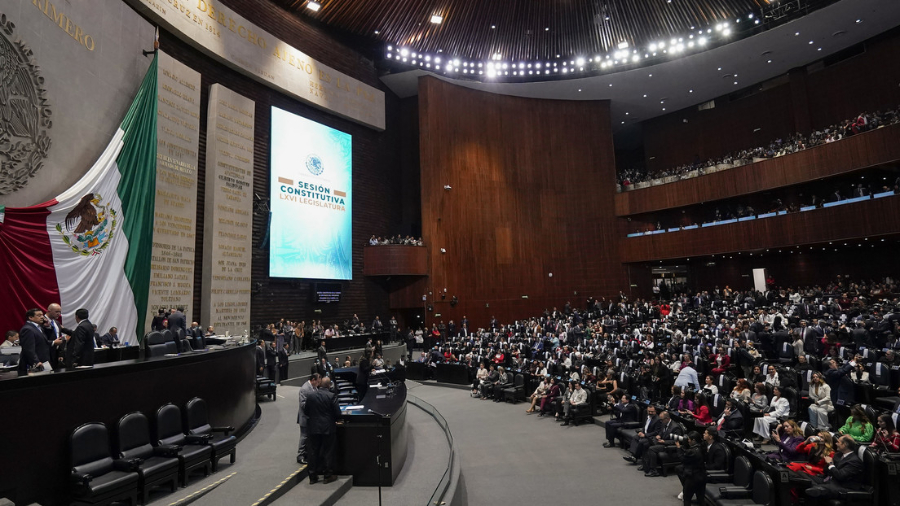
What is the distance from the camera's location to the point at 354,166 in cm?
2119

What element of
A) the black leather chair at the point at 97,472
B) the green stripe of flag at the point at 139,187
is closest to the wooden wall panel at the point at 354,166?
the green stripe of flag at the point at 139,187

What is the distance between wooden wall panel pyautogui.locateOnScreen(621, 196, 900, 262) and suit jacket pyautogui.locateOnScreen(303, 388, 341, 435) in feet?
67.0

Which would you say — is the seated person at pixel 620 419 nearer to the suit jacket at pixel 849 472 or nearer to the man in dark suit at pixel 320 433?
the suit jacket at pixel 849 472

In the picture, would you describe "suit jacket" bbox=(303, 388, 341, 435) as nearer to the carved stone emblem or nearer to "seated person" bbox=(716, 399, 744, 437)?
"seated person" bbox=(716, 399, 744, 437)

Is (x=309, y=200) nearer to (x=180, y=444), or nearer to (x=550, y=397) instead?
(x=550, y=397)

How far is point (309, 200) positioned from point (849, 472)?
16.7 metres

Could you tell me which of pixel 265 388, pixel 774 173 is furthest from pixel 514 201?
pixel 265 388

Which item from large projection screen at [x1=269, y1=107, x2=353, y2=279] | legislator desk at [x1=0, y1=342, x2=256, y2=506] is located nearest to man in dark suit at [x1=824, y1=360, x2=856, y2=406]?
legislator desk at [x1=0, y1=342, x2=256, y2=506]

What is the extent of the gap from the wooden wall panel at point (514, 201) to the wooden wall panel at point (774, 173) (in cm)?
194

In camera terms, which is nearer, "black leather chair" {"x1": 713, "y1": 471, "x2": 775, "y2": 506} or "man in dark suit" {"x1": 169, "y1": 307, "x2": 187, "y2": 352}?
"black leather chair" {"x1": 713, "y1": 471, "x2": 775, "y2": 506}

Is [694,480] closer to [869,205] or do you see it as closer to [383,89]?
[869,205]

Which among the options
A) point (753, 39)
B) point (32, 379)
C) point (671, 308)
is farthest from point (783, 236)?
point (32, 379)

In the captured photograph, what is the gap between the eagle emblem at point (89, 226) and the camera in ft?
32.4

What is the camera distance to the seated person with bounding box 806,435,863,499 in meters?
5.31
